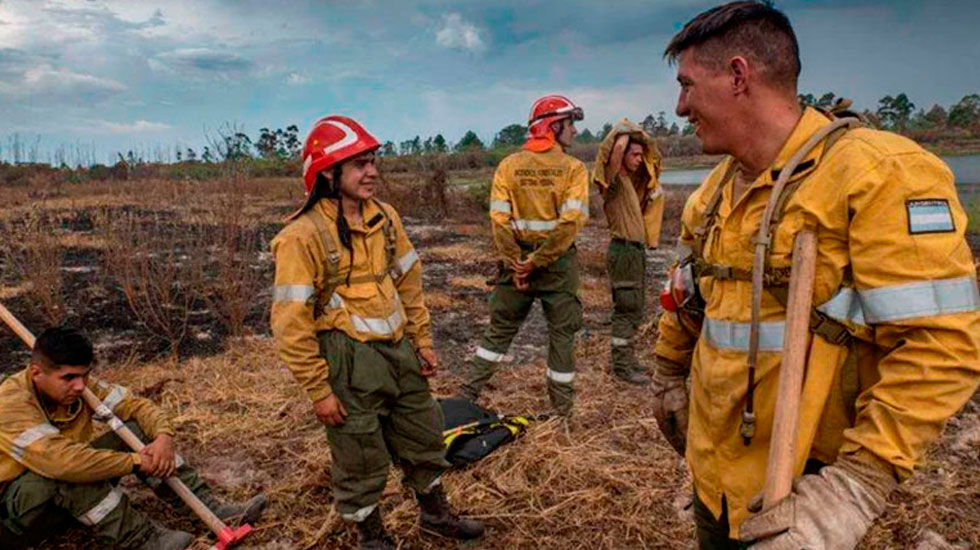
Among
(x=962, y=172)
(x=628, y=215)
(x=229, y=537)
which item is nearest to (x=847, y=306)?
(x=229, y=537)

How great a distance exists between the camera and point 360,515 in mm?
3049

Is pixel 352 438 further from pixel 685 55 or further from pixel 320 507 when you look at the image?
pixel 685 55

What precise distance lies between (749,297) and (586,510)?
95.7 inches

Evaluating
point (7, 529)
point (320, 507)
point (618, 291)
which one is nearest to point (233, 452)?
point (320, 507)

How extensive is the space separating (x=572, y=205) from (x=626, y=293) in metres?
1.33

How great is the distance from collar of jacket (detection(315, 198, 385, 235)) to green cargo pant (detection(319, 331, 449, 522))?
1.68 ft

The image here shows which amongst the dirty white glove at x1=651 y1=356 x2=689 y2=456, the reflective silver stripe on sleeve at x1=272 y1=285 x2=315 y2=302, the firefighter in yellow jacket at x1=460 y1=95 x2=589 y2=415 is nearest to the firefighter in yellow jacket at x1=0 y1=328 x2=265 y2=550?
the reflective silver stripe on sleeve at x1=272 y1=285 x2=315 y2=302

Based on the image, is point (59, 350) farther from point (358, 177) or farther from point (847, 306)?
point (847, 306)

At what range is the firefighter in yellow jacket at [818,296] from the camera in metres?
1.28

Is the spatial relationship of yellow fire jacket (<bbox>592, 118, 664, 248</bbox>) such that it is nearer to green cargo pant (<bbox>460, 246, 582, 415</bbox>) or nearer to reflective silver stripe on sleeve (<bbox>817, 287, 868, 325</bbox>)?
green cargo pant (<bbox>460, 246, 582, 415</bbox>)

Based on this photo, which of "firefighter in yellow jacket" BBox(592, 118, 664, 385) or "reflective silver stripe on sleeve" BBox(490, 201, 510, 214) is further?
"firefighter in yellow jacket" BBox(592, 118, 664, 385)

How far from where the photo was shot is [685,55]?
163 centimetres

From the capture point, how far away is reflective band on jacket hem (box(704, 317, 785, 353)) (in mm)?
1512

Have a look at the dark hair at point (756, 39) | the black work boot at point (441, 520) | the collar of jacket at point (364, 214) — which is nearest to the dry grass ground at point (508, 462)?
the black work boot at point (441, 520)
